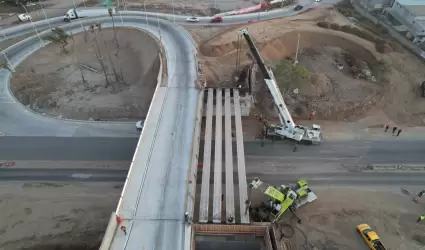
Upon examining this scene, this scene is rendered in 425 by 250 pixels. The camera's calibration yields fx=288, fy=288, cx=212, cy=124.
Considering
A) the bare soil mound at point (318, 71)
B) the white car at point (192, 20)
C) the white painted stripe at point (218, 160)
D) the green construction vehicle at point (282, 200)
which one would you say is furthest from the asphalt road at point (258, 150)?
the white car at point (192, 20)

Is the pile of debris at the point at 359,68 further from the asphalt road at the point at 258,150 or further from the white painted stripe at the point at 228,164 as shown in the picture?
the white painted stripe at the point at 228,164

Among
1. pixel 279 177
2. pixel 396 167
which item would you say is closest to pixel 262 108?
pixel 279 177

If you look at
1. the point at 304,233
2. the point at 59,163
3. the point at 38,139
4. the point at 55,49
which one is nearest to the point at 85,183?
the point at 59,163

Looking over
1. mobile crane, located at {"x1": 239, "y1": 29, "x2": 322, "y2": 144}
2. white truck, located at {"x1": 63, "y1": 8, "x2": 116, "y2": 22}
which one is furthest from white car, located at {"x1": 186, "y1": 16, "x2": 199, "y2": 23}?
mobile crane, located at {"x1": 239, "y1": 29, "x2": 322, "y2": 144}

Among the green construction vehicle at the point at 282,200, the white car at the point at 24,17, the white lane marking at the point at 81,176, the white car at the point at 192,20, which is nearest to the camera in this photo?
the green construction vehicle at the point at 282,200

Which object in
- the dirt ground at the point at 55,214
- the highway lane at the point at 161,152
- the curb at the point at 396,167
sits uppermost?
the curb at the point at 396,167

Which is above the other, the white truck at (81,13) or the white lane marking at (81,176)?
the white truck at (81,13)

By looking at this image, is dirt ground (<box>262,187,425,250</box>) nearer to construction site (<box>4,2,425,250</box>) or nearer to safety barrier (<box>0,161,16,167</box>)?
construction site (<box>4,2,425,250</box>)
